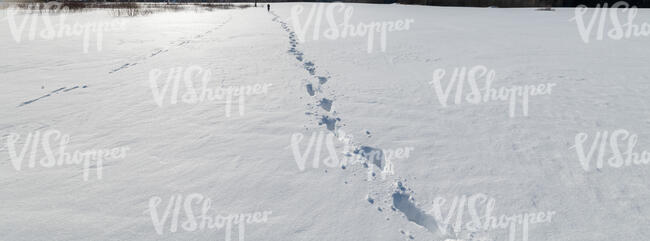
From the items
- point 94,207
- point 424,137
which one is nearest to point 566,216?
point 424,137


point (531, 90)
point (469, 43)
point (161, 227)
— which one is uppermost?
point (469, 43)

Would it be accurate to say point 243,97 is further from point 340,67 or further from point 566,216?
point 566,216

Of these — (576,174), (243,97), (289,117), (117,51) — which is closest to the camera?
(576,174)

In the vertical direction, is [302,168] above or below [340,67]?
below

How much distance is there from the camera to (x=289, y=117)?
305cm

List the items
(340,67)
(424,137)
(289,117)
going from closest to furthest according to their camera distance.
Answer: (424,137) < (289,117) < (340,67)

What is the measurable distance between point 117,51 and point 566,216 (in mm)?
7323

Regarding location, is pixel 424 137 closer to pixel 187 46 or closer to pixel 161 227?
pixel 161 227

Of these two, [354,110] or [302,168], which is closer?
[302,168]

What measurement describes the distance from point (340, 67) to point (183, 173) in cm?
336

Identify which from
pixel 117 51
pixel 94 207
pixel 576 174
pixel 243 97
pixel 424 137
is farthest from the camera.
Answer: pixel 117 51

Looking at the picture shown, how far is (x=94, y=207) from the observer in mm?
1747

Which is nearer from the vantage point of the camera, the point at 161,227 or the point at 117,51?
the point at 161,227

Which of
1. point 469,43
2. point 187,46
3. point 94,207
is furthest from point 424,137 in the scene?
point 187,46
